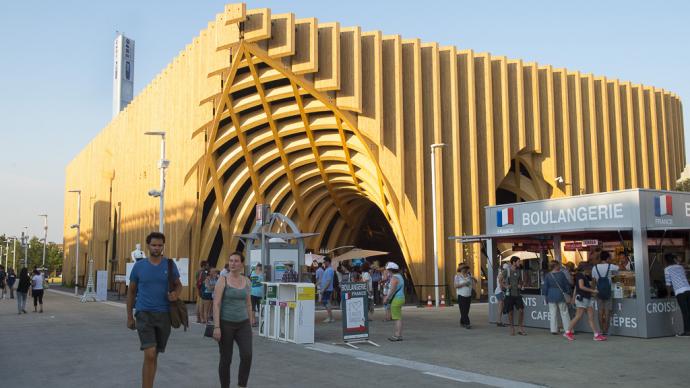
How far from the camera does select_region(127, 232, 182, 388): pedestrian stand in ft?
21.4

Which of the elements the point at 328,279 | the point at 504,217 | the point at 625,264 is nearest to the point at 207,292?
the point at 328,279

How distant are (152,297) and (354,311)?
23.6 feet

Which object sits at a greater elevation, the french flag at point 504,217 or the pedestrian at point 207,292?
the french flag at point 504,217

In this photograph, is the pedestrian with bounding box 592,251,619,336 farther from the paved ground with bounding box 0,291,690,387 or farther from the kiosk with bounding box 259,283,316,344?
the kiosk with bounding box 259,283,316,344

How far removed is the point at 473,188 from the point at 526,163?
485 cm

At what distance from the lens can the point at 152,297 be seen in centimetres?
657

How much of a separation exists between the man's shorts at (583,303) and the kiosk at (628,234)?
104cm

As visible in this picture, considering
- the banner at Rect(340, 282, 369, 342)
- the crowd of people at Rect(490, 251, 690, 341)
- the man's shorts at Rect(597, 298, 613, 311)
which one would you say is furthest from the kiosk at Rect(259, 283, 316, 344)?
the man's shorts at Rect(597, 298, 613, 311)

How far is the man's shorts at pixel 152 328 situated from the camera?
6500mm

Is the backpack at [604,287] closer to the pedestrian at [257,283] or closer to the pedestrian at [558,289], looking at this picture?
the pedestrian at [558,289]

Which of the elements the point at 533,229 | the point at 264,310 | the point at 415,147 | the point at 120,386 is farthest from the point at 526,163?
the point at 120,386

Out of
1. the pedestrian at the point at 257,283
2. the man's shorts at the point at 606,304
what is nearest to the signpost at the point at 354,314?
the pedestrian at the point at 257,283

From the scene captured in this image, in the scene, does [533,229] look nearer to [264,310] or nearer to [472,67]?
[264,310]

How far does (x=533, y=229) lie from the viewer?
1641 cm
